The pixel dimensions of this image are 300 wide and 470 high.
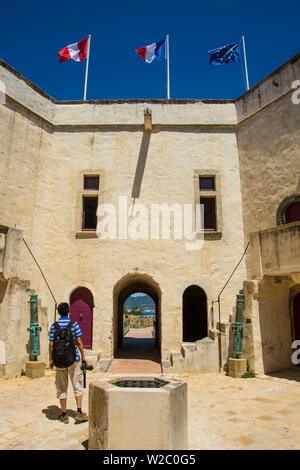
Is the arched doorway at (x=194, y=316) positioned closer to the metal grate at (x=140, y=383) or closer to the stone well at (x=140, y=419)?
the metal grate at (x=140, y=383)

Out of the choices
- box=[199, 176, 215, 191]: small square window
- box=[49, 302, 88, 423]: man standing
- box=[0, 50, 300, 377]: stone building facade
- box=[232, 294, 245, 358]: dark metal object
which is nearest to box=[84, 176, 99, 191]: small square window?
box=[0, 50, 300, 377]: stone building facade

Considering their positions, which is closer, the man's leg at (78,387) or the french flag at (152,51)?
the man's leg at (78,387)

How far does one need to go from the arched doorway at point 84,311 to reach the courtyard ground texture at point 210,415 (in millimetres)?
2265

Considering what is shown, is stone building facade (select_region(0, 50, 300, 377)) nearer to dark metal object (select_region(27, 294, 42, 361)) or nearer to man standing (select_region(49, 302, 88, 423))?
dark metal object (select_region(27, 294, 42, 361))

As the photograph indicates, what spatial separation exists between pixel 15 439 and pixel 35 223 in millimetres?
7942

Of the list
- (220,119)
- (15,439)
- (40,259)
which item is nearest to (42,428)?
(15,439)

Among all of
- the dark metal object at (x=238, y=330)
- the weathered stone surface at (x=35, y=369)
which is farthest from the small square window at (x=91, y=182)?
the dark metal object at (x=238, y=330)

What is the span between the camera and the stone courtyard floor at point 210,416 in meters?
4.49

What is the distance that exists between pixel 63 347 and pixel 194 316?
8902 millimetres

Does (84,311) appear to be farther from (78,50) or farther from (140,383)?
(78,50)

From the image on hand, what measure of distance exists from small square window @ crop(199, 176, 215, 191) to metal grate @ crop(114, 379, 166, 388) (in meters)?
8.96

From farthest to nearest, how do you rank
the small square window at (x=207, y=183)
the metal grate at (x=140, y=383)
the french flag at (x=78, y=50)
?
1. the french flag at (x=78, y=50)
2. the small square window at (x=207, y=183)
3. the metal grate at (x=140, y=383)

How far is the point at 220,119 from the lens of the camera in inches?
496

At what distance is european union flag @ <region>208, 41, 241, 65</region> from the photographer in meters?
12.9
